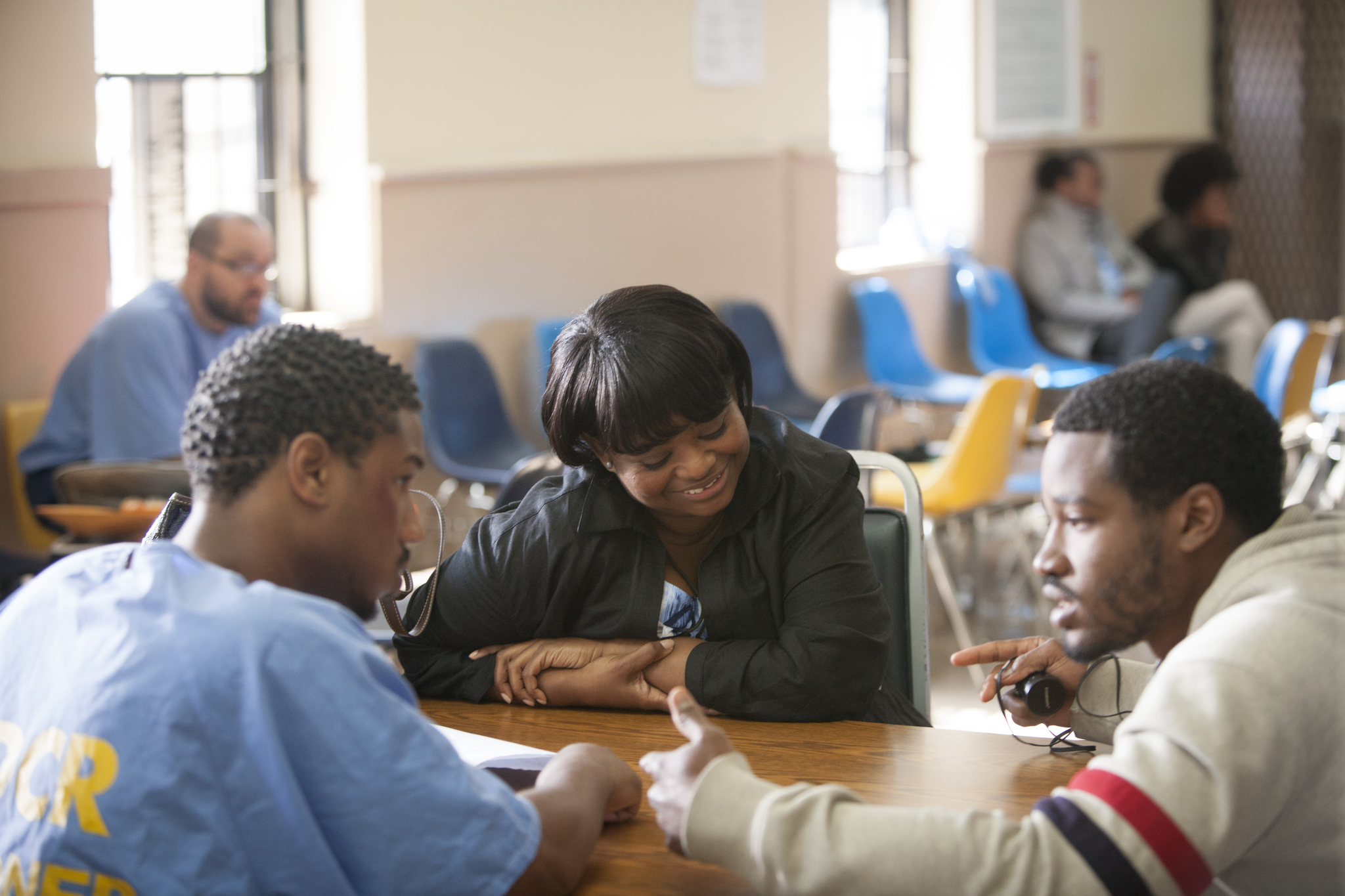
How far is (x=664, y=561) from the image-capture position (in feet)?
6.05

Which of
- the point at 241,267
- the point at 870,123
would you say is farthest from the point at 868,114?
the point at 241,267

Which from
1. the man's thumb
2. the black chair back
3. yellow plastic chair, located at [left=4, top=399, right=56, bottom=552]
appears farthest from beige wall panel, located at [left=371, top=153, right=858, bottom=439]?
the man's thumb

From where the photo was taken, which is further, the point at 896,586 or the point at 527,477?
the point at 527,477

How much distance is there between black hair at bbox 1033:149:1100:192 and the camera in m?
7.46

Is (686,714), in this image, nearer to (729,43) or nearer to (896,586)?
(896,586)

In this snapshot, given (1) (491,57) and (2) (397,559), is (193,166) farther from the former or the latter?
(2) (397,559)

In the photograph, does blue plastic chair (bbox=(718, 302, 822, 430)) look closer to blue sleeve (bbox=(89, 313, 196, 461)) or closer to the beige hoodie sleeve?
blue sleeve (bbox=(89, 313, 196, 461))

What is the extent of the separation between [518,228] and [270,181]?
90 centimetres

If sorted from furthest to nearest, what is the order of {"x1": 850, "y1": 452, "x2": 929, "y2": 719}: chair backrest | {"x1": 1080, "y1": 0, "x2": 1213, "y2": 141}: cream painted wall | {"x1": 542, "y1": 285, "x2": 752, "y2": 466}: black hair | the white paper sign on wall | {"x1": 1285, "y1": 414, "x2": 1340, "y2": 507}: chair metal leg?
{"x1": 1080, "y1": 0, "x2": 1213, "y2": 141}: cream painted wall < the white paper sign on wall < {"x1": 1285, "y1": 414, "x2": 1340, "y2": 507}: chair metal leg < {"x1": 850, "y1": 452, "x2": 929, "y2": 719}: chair backrest < {"x1": 542, "y1": 285, "x2": 752, "y2": 466}: black hair

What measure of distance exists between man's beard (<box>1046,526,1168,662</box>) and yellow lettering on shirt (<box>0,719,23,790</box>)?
36.0 inches

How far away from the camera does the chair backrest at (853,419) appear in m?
3.65

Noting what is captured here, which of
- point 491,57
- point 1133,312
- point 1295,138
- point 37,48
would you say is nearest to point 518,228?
point 491,57

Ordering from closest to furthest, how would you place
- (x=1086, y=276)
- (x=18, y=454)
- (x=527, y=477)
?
(x=527, y=477) < (x=18, y=454) < (x=1086, y=276)

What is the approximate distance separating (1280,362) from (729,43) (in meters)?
2.57
